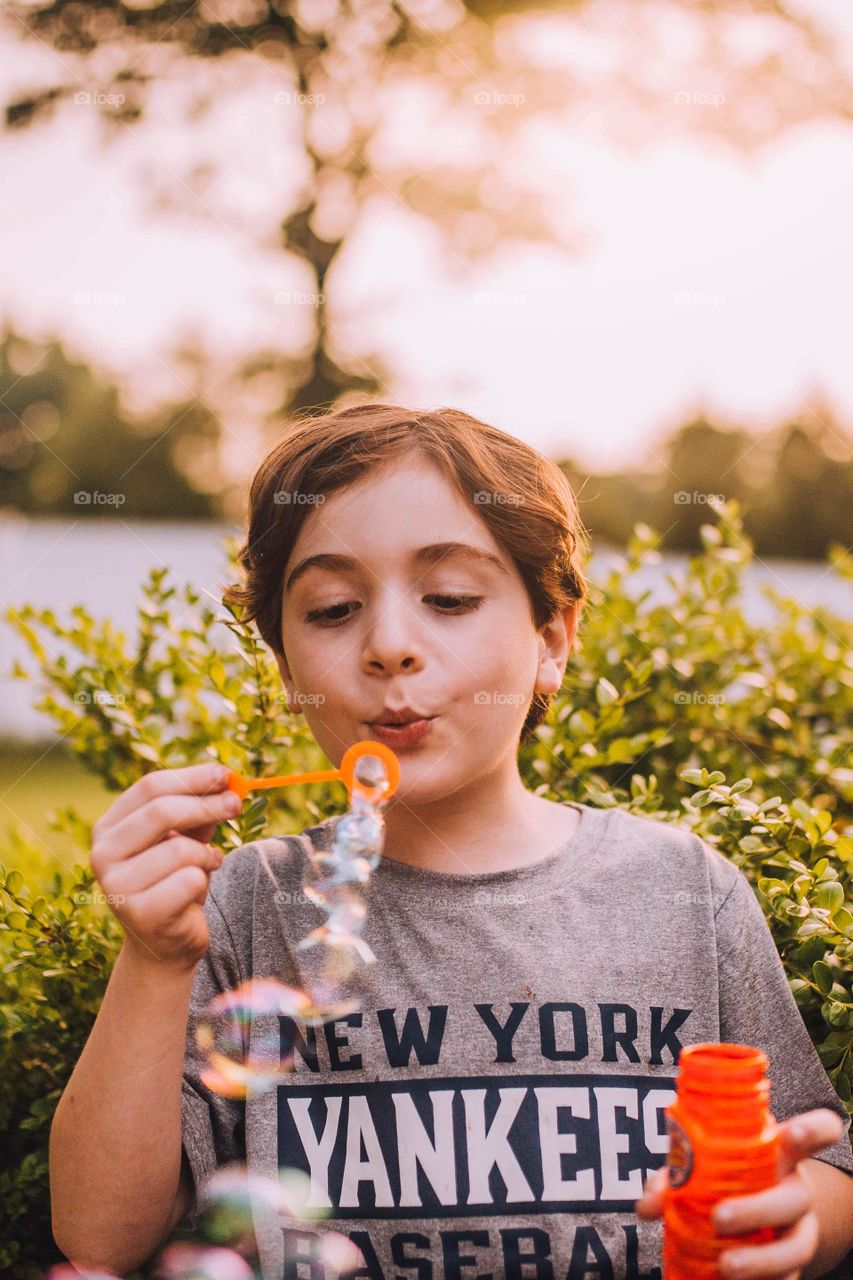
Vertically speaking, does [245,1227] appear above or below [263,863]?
below

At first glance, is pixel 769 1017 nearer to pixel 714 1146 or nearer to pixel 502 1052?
pixel 502 1052

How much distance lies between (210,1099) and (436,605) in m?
0.69

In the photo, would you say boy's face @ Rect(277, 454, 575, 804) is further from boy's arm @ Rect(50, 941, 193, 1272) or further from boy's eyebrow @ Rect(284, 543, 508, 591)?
boy's arm @ Rect(50, 941, 193, 1272)

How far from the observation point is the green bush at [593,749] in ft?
5.04

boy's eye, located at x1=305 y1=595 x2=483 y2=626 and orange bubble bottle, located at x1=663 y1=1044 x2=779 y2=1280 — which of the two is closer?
orange bubble bottle, located at x1=663 y1=1044 x2=779 y2=1280

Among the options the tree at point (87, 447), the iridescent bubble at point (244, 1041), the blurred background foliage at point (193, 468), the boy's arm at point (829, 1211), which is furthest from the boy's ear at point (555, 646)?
the tree at point (87, 447)

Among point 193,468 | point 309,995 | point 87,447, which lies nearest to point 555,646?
point 309,995

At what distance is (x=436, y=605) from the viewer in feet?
4.55

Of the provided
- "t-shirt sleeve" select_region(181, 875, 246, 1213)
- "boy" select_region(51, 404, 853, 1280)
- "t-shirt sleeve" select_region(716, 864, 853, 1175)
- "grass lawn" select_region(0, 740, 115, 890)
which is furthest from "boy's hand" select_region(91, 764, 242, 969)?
"grass lawn" select_region(0, 740, 115, 890)

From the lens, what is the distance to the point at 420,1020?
1.35 m

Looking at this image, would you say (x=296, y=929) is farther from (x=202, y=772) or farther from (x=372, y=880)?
(x=202, y=772)

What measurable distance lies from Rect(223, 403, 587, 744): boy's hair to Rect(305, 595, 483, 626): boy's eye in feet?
0.41

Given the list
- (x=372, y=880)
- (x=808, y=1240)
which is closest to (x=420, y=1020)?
(x=372, y=880)

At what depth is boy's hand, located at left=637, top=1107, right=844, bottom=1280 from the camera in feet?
2.99
